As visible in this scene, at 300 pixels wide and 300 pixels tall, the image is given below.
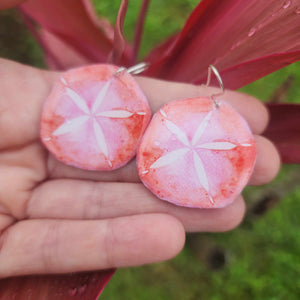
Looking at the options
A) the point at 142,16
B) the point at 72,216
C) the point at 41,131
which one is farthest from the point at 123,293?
the point at 142,16

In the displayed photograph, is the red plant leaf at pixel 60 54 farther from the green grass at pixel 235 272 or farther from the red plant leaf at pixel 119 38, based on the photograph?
the green grass at pixel 235 272

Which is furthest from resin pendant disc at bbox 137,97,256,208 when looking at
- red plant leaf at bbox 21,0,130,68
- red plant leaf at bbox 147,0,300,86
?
red plant leaf at bbox 21,0,130,68

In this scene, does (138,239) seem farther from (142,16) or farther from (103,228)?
(142,16)

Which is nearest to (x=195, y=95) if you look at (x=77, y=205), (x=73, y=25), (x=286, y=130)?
(x=286, y=130)

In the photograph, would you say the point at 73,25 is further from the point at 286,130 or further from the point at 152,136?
the point at 286,130

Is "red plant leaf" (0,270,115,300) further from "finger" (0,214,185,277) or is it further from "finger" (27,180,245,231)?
"finger" (27,180,245,231)

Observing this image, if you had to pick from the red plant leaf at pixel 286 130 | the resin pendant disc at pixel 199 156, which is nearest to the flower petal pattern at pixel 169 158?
the resin pendant disc at pixel 199 156
